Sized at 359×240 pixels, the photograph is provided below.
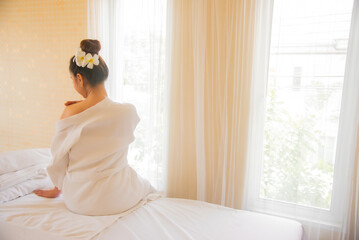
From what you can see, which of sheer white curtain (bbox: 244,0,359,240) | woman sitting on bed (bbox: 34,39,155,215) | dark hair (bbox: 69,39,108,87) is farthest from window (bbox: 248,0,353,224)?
dark hair (bbox: 69,39,108,87)

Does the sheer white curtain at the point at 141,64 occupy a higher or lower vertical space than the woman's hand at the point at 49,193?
higher

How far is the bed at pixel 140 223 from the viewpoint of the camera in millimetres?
1332

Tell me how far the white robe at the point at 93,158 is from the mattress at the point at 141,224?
0.26ft

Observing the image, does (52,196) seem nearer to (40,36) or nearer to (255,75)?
(255,75)

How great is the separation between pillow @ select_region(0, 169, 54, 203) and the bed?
A: 3 centimetres

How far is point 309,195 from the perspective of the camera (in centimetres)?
189

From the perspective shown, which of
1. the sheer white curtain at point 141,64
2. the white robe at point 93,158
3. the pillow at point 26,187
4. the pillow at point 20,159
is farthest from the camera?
the sheer white curtain at point 141,64

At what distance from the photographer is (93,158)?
1.51 metres

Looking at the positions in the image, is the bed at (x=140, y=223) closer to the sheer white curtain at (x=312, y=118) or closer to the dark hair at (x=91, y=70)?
the sheer white curtain at (x=312, y=118)

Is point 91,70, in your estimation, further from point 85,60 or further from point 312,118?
point 312,118

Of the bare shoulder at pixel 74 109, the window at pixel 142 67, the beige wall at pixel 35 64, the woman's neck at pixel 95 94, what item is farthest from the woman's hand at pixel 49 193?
the beige wall at pixel 35 64

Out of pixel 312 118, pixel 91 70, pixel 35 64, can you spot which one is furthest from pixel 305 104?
pixel 35 64

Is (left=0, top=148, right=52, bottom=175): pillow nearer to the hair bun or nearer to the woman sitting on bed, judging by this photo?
the woman sitting on bed

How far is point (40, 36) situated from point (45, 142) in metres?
1.17
